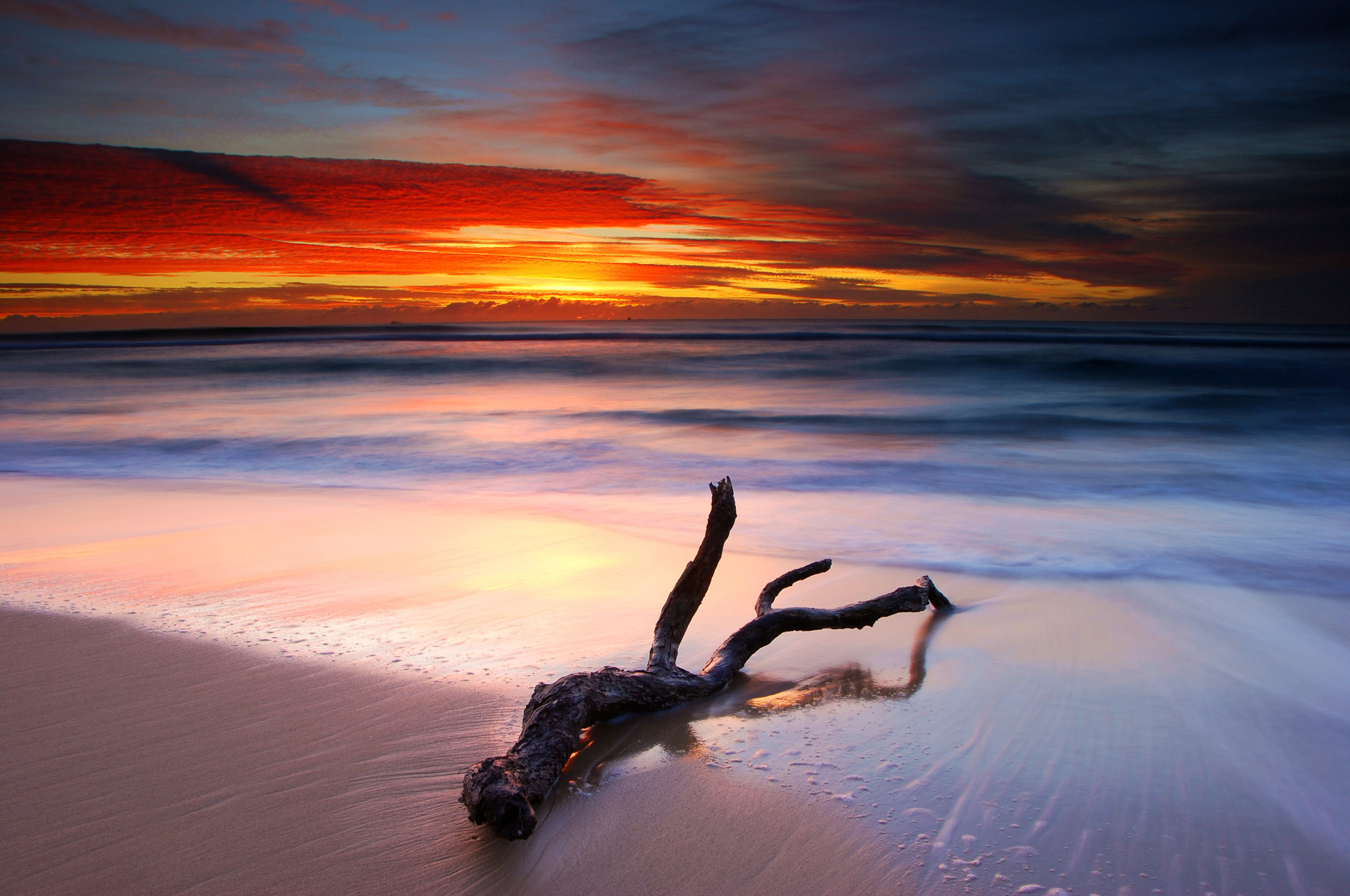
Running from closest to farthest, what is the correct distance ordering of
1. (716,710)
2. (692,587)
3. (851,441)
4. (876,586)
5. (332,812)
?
(332,812) → (716,710) → (692,587) → (876,586) → (851,441)

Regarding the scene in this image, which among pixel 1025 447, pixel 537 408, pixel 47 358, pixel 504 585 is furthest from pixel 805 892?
Result: pixel 47 358

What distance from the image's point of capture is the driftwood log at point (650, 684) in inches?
84.6

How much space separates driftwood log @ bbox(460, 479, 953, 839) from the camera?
2.15m

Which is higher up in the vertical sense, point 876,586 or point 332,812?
point 876,586

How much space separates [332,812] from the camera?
2.30 metres

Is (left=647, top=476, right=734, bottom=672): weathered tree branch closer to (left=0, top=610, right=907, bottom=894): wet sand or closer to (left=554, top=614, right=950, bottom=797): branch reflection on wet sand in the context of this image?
(left=554, top=614, right=950, bottom=797): branch reflection on wet sand

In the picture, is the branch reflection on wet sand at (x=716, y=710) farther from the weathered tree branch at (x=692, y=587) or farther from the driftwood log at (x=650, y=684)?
the weathered tree branch at (x=692, y=587)

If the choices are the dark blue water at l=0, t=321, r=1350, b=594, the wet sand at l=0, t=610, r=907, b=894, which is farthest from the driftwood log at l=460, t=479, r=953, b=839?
the dark blue water at l=0, t=321, r=1350, b=594

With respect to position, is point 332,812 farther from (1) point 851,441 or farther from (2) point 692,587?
(1) point 851,441

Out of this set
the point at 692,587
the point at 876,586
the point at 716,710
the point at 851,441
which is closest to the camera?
the point at 716,710

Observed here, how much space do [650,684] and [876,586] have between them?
2503 millimetres

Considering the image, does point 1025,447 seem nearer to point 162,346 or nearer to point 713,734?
point 713,734

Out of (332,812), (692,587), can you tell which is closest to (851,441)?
(692,587)

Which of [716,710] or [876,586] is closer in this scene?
[716,710]
